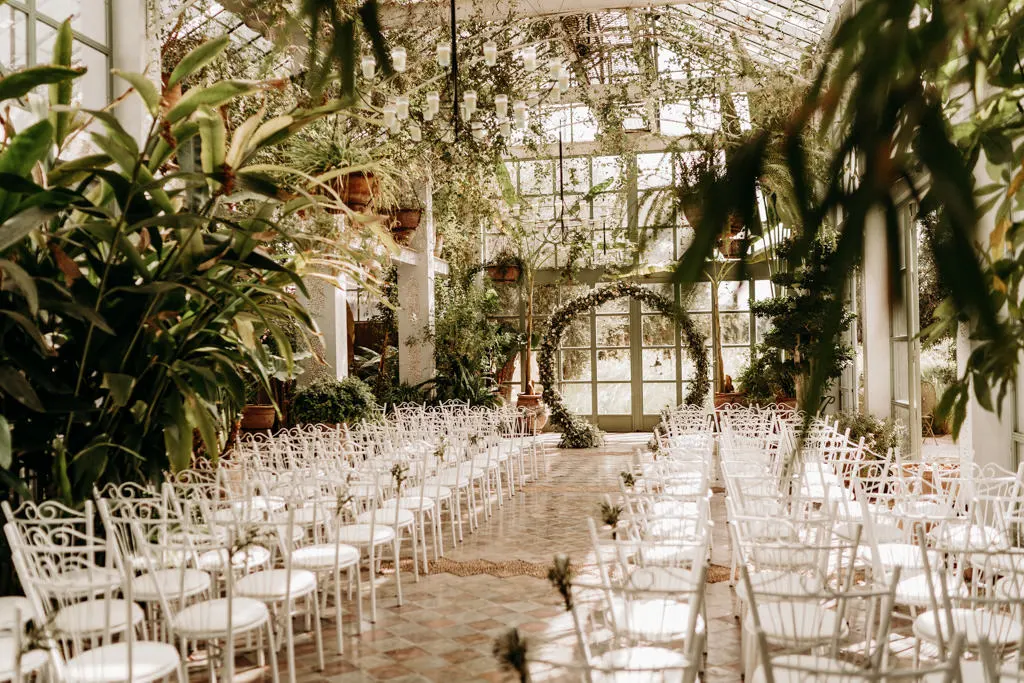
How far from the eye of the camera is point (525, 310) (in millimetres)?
16578

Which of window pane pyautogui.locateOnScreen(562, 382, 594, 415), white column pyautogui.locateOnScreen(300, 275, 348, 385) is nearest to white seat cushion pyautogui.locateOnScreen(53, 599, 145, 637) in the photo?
white column pyautogui.locateOnScreen(300, 275, 348, 385)

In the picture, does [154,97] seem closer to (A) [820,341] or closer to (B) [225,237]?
(B) [225,237]

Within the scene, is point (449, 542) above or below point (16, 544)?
below

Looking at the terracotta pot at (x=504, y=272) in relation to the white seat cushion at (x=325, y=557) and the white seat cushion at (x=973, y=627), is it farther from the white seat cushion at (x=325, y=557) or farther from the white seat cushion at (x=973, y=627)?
the white seat cushion at (x=973, y=627)

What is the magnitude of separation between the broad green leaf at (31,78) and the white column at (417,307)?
9.76 metres

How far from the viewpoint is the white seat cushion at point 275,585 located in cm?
399

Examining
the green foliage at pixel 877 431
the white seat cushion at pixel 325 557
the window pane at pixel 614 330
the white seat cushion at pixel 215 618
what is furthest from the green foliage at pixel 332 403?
the window pane at pixel 614 330

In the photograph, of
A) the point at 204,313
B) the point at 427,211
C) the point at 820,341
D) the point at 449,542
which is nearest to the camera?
the point at 820,341

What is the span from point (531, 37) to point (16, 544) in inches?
328

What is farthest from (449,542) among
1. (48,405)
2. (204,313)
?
(48,405)

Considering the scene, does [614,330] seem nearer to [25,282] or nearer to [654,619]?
[654,619]

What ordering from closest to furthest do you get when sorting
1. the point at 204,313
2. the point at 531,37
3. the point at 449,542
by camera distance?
1. the point at 204,313
2. the point at 449,542
3. the point at 531,37

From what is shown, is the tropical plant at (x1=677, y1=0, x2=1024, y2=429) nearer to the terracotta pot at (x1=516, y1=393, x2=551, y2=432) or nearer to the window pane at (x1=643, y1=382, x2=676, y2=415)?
the terracotta pot at (x1=516, y1=393, x2=551, y2=432)

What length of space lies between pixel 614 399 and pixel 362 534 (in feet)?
38.6
